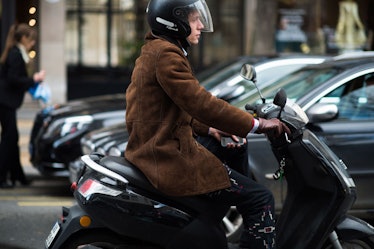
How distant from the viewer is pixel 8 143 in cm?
951

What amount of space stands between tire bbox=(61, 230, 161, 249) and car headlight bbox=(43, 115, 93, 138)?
15.1 feet

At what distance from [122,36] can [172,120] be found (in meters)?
14.4

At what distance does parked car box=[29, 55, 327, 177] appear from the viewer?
8703 millimetres

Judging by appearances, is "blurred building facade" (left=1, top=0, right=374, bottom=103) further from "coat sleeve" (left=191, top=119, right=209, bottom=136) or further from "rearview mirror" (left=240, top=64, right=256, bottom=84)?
"rearview mirror" (left=240, top=64, right=256, bottom=84)

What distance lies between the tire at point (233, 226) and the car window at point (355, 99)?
114cm

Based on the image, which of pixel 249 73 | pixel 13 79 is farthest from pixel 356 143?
pixel 13 79

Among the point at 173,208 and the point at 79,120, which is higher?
the point at 173,208

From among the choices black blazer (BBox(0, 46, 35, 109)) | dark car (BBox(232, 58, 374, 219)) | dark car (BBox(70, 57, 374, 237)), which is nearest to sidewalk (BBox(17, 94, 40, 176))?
black blazer (BBox(0, 46, 35, 109))

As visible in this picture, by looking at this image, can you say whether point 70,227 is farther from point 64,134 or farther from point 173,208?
point 64,134

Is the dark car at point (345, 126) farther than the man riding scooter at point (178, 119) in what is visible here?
Yes

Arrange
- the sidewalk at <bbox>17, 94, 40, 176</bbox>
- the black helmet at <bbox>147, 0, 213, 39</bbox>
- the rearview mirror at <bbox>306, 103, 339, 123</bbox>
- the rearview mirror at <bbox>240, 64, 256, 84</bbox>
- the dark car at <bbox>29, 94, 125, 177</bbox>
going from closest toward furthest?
the black helmet at <bbox>147, 0, 213, 39</bbox> → the rearview mirror at <bbox>240, 64, 256, 84</bbox> → the rearview mirror at <bbox>306, 103, 339, 123</bbox> → the dark car at <bbox>29, 94, 125, 177</bbox> → the sidewalk at <bbox>17, 94, 40, 176</bbox>

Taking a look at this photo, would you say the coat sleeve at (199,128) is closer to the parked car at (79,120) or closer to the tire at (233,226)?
the tire at (233,226)

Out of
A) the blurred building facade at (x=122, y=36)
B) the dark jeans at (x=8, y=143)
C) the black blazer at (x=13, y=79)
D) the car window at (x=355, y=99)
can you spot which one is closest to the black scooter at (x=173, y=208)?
the car window at (x=355, y=99)

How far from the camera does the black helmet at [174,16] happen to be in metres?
4.35
